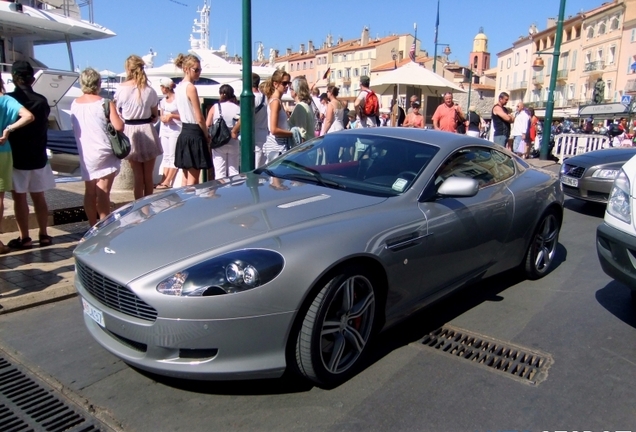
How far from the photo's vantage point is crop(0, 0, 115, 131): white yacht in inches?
446

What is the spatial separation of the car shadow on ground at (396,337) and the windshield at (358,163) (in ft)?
3.01

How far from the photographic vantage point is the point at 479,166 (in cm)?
438

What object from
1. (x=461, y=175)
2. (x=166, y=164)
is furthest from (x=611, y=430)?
(x=166, y=164)

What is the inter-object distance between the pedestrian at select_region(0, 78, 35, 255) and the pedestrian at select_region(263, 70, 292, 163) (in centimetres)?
283

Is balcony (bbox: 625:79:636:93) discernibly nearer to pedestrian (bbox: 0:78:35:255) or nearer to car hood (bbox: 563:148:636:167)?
car hood (bbox: 563:148:636:167)

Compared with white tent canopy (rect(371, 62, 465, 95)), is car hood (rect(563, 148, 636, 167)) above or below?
below

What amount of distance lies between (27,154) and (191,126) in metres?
1.82

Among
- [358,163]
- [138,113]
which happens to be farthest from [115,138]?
[358,163]

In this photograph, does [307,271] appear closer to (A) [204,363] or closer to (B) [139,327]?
(A) [204,363]

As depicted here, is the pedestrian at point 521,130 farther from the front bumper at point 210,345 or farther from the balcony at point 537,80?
the balcony at point 537,80

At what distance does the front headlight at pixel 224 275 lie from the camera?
260cm

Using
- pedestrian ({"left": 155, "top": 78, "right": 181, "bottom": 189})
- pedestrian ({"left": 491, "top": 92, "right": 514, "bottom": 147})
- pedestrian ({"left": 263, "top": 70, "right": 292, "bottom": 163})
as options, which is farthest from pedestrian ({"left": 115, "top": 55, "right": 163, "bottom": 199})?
pedestrian ({"left": 491, "top": 92, "right": 514, "bottom": 147})

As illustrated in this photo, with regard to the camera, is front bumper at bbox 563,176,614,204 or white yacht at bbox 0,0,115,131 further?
white yacht at bbox 0,0,115,131

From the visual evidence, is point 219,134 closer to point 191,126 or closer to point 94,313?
point 191,126
